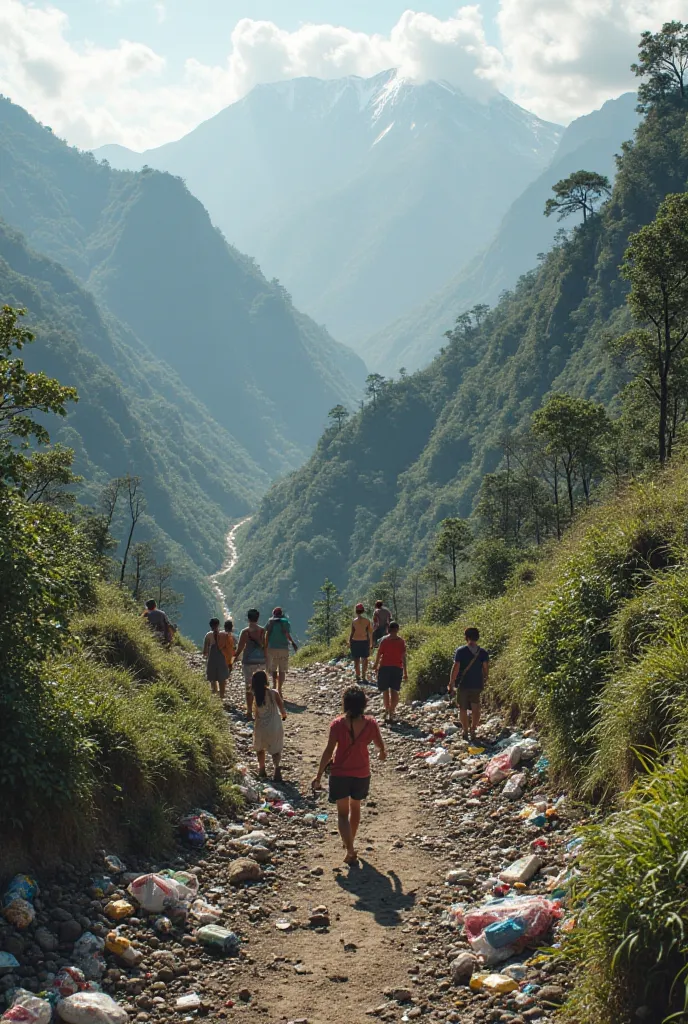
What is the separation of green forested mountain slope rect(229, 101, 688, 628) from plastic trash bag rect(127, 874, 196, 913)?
256 feet

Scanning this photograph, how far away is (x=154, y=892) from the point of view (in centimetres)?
655

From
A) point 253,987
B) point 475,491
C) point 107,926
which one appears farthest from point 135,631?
point 475,491

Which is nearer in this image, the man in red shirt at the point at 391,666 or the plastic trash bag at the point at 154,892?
the plastic trash bag at the point at 154,892

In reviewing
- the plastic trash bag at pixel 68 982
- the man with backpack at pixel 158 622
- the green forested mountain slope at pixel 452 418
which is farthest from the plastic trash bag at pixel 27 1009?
the green forested mountain slope at pixel 452 418

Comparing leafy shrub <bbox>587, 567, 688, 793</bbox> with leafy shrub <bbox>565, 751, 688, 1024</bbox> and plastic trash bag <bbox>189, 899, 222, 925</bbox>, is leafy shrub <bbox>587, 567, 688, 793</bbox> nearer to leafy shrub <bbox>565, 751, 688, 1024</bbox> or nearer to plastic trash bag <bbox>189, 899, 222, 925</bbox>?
leafy shrub <bbox>565, 751, 688, 1024</bbox>

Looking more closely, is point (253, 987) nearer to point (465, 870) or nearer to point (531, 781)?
point (465, 870)

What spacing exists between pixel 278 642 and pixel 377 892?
7.48m

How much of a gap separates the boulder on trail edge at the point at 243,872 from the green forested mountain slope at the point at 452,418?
77072 millimetres

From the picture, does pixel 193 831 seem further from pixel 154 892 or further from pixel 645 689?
pixel 645 689

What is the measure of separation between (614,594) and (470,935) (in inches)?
157

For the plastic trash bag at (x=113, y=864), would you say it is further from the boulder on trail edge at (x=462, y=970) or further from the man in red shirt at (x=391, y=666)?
the man in red shirt at (x=391, y=666)

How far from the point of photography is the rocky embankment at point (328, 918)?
5.30 metres

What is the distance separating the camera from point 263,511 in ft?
547

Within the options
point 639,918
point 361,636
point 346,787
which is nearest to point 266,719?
point 346,787
